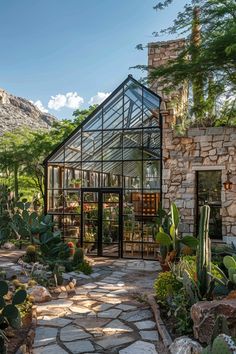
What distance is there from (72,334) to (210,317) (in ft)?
5.71

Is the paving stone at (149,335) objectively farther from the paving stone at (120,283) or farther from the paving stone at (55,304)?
the paving stone at (120,283)

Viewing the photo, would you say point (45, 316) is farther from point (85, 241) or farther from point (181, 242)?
point (85, 241)

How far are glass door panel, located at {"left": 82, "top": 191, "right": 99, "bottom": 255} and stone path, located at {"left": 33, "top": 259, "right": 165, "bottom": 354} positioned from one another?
247cm

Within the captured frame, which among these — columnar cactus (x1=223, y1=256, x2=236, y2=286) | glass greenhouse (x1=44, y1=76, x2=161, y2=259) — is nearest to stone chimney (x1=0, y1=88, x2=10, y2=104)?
glass greenhouse (x1=44, y1=76, x2=161, y2=259)

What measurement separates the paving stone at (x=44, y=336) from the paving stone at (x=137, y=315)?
103 cm

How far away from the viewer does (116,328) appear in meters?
4.47

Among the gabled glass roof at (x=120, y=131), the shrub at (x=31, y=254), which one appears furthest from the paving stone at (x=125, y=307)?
the gabled glass roof at (x=120, y=131)

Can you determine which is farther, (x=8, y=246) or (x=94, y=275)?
(x=8, y=246)

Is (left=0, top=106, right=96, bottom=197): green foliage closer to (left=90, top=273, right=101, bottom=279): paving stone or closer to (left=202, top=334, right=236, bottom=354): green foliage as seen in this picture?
(left=90, top=273, right=101, bottom=279): paving stone

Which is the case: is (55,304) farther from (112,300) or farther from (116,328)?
(116,328)

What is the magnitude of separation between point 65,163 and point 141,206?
268 cm

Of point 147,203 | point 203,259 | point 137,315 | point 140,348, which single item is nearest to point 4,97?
point 147,203

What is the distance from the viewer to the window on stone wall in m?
8.52

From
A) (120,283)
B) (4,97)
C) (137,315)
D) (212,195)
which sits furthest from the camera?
(4,97)
